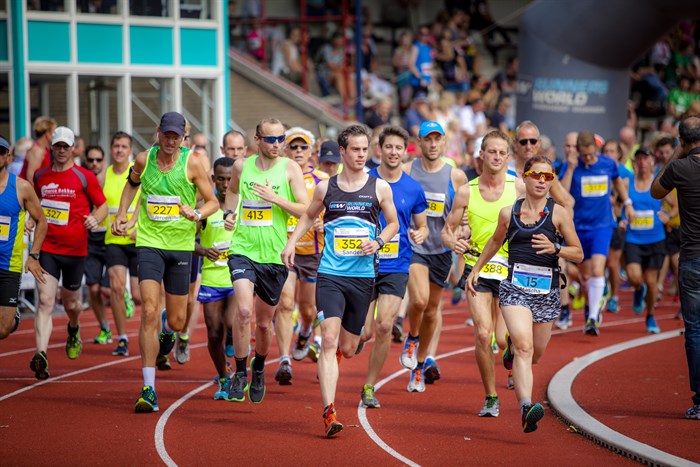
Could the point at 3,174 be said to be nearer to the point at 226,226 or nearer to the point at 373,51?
the point at 226,226

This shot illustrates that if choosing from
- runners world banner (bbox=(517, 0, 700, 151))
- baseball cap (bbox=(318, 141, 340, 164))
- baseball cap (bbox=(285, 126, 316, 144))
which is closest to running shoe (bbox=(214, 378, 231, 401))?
baseball cap (bbox=(285, 126, 316, 144))

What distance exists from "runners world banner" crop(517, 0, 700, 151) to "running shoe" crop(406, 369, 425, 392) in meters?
10.7

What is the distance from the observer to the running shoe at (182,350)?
12000mm

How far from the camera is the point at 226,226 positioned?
32.4 ft

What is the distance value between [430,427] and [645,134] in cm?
2047

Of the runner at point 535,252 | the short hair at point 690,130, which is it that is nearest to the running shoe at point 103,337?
the runner at point 535,252

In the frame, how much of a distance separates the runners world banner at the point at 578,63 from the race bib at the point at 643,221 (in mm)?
4951

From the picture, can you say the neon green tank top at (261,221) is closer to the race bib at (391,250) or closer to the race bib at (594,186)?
the race bib at (391,250)

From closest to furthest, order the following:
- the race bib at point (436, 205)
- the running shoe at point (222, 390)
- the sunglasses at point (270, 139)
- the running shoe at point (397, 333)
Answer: the sunglasses at point (270, 139) < the running shoe at point (222, 390) < the race bib at point (436, 205) < the running shoe at point (397, 333)

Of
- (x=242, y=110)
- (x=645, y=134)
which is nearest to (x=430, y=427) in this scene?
(x=242, y=110)

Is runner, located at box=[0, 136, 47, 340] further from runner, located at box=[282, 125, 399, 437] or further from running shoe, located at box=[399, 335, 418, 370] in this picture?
running shoe, located at box=[399, 335, 418, 370]

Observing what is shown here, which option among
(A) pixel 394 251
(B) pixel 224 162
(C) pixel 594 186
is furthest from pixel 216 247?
(C) pixel 594 186

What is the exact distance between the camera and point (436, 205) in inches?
433

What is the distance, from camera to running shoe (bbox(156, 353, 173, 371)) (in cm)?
1168
